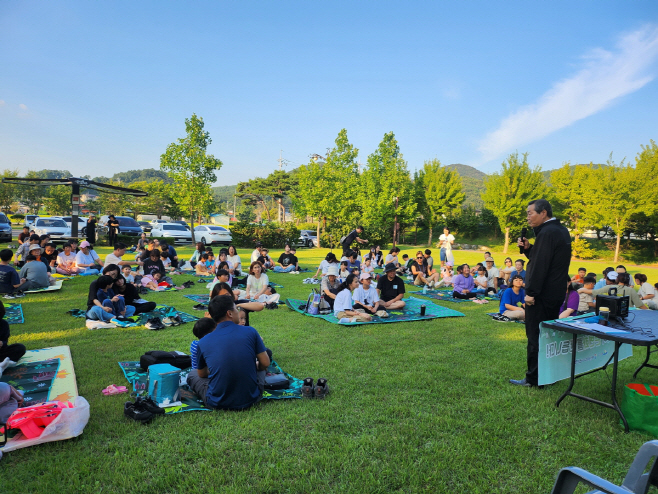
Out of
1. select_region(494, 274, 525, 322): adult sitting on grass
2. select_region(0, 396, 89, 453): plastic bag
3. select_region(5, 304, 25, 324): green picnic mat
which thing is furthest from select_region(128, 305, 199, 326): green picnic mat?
select_region(494, 274, 525, 322): adult sitting on grass

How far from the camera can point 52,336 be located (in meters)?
6.73

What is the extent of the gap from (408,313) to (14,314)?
8422 millimetres

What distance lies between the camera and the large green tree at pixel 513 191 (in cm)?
3366

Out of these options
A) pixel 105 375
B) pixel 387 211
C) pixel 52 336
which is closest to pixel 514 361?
pixel 105 375

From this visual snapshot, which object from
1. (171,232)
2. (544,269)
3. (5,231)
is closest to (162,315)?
(544,269)

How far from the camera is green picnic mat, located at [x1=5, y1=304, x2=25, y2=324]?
24.9ft

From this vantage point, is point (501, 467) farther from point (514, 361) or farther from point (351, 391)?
point (514, 361)

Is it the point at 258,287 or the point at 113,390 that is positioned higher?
the point at 258,287

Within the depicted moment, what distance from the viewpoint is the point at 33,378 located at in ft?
16.2

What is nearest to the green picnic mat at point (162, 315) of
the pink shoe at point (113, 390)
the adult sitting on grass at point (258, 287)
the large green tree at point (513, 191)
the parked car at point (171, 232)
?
the adult sitting on grass at point (258, 287)

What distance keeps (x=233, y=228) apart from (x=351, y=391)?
2518 centimetres

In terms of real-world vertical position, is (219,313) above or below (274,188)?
below

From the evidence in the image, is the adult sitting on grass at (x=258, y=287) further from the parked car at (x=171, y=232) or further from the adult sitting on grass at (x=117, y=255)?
the parked car at (x=171, y=232)

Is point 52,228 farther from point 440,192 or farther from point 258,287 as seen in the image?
point 440,192
